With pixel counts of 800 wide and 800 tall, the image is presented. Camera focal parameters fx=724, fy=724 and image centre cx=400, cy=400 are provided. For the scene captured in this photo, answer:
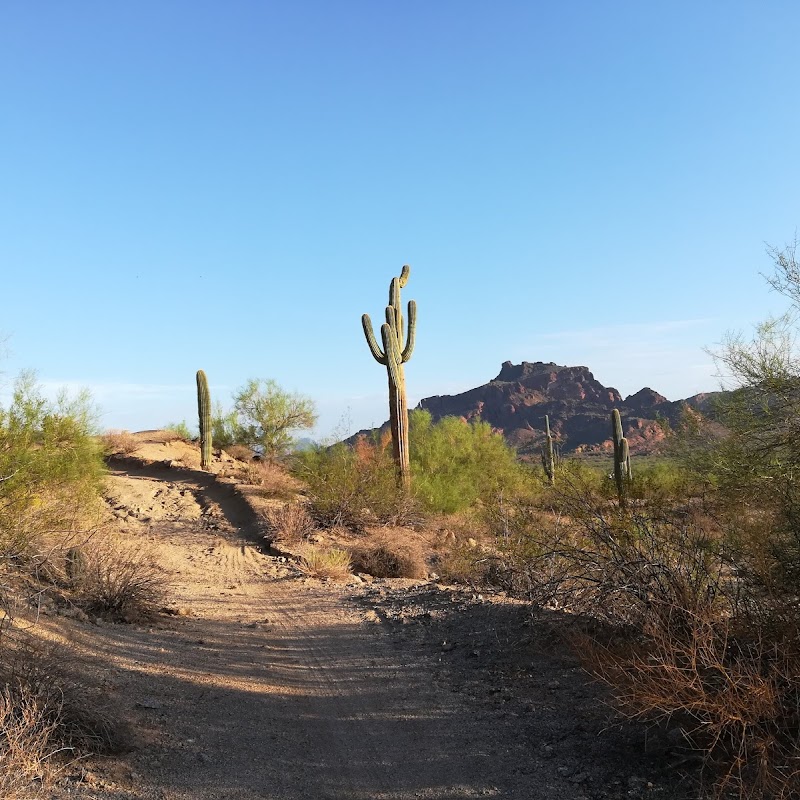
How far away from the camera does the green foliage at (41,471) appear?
1027 cm

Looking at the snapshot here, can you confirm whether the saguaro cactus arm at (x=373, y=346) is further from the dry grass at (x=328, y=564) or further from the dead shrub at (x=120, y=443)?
the dead shrub at (x=120, y=443)

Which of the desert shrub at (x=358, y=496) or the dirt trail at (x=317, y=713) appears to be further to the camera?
the desert shrub at (x=358, y=496)

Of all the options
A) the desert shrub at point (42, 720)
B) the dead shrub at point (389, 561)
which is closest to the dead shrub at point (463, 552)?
the dead shrub at point (389, 561)

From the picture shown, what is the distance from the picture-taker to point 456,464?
80.4ft

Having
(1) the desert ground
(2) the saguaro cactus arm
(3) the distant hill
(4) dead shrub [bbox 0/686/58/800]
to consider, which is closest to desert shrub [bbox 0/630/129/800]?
(4) dead shrub [bbox 0/686/58/800]

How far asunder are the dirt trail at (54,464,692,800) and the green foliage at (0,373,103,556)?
2.19m

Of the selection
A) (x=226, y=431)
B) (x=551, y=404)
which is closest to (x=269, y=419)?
(x=226, y=431)

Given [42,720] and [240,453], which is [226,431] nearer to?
[240,453]

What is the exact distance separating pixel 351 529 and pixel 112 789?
41.7 feet

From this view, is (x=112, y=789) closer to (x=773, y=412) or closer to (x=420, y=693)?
(x=420, y=693)

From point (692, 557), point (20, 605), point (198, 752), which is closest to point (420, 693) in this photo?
point (198, 752)

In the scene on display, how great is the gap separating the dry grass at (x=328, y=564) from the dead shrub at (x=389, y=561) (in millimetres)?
272

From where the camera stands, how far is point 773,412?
11133mm

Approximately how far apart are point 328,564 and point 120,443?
60.8ft
